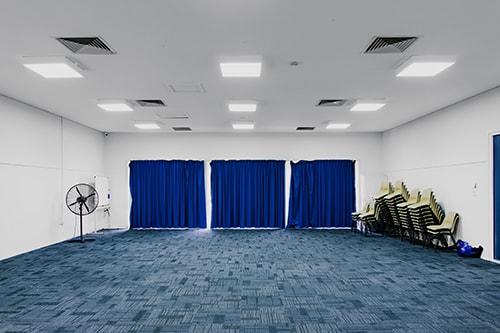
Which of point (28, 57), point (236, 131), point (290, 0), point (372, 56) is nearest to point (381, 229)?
point (236, 131)

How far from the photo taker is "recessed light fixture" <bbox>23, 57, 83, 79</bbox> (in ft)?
14.1

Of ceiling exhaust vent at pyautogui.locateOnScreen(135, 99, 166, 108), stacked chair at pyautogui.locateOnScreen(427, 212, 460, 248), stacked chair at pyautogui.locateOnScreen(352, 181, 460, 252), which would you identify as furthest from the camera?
stacked chair at pyautogui.locateOnScreen(352, 181, 460, 252)

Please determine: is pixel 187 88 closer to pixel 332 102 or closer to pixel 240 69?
pixel 240 69

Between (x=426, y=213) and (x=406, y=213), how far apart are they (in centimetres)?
66

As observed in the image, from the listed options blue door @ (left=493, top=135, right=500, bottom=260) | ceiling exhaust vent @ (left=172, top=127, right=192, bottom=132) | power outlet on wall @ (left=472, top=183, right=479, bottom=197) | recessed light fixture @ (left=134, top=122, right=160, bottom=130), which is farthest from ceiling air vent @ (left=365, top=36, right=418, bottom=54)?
ceiling exhaust vent @ (left=172, top=127, right=192, bottom=132)

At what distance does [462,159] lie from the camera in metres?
6.70

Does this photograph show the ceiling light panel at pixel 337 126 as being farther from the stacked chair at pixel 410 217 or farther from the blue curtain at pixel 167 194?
the blue curtain at pixel 167 194

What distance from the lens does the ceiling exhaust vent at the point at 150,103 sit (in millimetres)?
6547

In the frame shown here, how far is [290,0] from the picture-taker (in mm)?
2984

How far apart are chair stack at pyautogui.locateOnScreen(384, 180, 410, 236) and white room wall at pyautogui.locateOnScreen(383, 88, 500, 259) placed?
0.27 metres

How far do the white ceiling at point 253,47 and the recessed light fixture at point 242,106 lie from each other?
0.64 ft

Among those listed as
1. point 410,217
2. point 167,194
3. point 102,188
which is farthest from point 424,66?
point 102,188

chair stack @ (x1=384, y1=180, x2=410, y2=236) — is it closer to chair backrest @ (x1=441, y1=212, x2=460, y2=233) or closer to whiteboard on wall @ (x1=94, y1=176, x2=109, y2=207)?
chair backrest @ (x1=441, y1=212, x2=460, y2=233)

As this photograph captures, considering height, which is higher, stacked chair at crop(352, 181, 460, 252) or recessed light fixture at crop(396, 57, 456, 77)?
recessed light fixture at crop(396, 57, 456, 77)
